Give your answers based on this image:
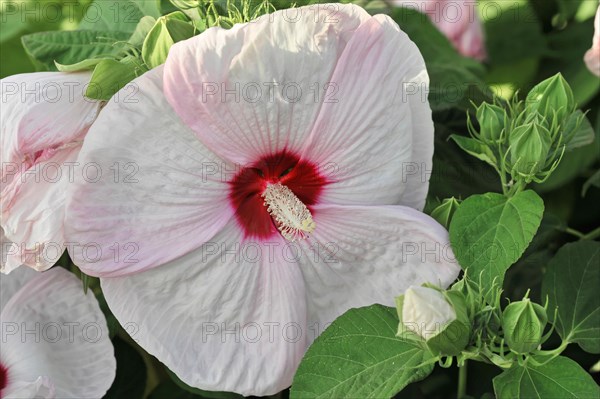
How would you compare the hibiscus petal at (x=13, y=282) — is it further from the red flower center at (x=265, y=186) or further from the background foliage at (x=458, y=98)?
the red flower center at (x=265, y=186)

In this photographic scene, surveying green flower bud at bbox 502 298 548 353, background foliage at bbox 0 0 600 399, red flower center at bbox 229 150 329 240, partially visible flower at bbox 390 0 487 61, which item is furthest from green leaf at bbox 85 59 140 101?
partially visible flower at bbox 390 0 487 61

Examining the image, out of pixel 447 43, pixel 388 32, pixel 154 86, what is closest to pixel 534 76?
pixel 447 43

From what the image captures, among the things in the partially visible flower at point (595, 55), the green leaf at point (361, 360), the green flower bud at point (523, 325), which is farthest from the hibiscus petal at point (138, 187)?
the partially visible flower at point (595, 55)

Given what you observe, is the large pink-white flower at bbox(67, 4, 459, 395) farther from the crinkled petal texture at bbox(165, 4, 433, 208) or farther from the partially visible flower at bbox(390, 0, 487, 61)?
the partially visible flower at bbox(390, 0, 487, 61)

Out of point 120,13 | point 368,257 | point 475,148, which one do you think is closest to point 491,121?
point 475,148

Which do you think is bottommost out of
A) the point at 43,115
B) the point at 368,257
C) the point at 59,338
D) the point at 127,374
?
the point at 127,374

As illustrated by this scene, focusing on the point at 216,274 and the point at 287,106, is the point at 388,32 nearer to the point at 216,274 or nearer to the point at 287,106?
the point at 287,106

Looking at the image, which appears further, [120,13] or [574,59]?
[574,59]

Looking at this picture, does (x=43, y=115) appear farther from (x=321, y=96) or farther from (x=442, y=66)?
(x=442, y=66)
